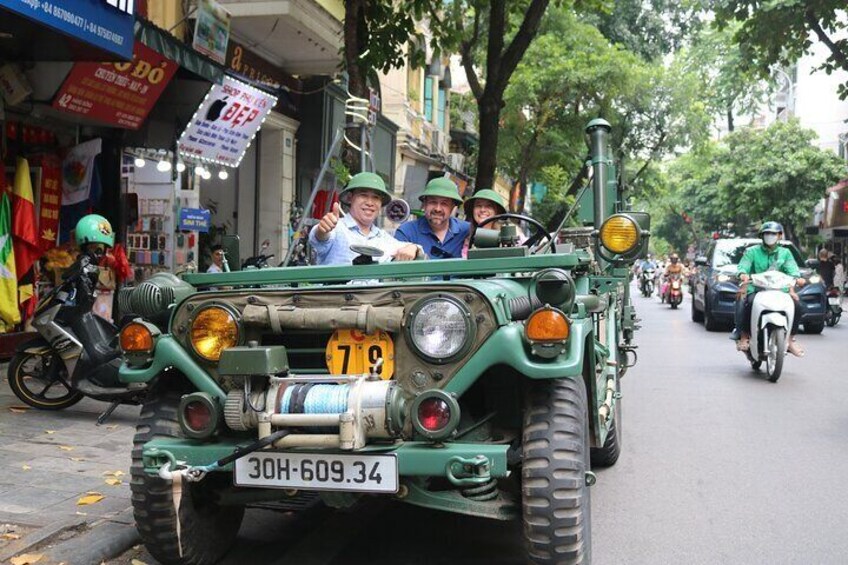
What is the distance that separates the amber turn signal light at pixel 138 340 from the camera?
375 cm

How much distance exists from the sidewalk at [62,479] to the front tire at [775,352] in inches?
268

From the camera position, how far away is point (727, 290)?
15.7 meters

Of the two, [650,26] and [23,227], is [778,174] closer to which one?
[650,26]

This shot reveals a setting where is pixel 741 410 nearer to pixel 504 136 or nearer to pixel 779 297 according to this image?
pixel 779 297

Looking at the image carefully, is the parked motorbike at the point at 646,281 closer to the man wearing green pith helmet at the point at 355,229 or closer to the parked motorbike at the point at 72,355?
the parked motorbike at the point at 72,355

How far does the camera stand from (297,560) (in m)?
4.13

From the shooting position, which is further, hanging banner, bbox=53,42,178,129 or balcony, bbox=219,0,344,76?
balcony, bbox=219,0,344,76

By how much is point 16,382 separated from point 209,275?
413 cm

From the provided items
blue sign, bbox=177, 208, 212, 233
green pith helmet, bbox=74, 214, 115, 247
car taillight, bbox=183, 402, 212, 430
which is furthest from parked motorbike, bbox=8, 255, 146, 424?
blue sign, bbox=177, 208, 212, 233

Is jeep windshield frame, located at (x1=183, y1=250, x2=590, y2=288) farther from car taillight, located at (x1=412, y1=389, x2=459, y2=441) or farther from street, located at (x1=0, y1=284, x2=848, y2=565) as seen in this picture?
street, located at (x1=0, y1=284, x2=848, y2=565)

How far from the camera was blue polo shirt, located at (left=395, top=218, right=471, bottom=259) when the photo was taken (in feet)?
19.6

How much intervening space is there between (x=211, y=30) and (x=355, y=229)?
736cm

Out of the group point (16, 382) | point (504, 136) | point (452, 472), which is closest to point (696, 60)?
point (504, 136)

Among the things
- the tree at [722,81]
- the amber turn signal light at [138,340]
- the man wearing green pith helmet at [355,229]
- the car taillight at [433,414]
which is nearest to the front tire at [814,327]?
the man wearing green pith helmet at [355,229]
